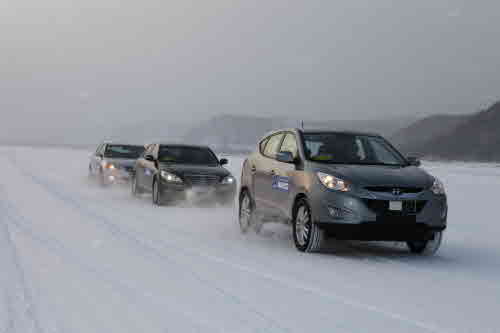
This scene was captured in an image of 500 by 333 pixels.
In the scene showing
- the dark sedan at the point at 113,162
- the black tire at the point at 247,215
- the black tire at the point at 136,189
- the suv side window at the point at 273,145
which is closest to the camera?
the suv side window at the point at 273,145

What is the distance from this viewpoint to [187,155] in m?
16.2

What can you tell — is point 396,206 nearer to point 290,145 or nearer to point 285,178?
point 285,178

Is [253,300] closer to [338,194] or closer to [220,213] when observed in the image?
[338,194]

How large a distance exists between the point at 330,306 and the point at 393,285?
124 centimetres

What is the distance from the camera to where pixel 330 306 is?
556 cm

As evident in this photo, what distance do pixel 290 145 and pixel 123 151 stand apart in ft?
39.9

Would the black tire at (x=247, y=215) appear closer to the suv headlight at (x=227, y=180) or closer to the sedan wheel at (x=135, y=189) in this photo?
the suv headlight at (x=227, y=180)

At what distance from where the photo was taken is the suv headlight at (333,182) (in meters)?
8.00

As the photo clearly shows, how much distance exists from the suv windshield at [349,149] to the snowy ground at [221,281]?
1.22 metres

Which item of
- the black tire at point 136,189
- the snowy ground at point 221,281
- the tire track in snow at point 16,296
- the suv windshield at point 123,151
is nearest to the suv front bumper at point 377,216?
the snowy ground at point 221,281

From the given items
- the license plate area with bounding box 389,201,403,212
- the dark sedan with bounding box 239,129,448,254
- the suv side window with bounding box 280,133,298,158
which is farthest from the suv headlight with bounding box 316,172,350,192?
the suv side window with bounding box 280,133,298,158

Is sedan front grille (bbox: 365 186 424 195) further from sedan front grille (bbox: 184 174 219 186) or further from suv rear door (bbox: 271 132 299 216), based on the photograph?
sedan front grille (bbox: 184 174 219 186)

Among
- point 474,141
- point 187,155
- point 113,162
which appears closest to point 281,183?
point 187,155

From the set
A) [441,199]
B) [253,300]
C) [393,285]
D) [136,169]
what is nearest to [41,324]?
[253,300]
